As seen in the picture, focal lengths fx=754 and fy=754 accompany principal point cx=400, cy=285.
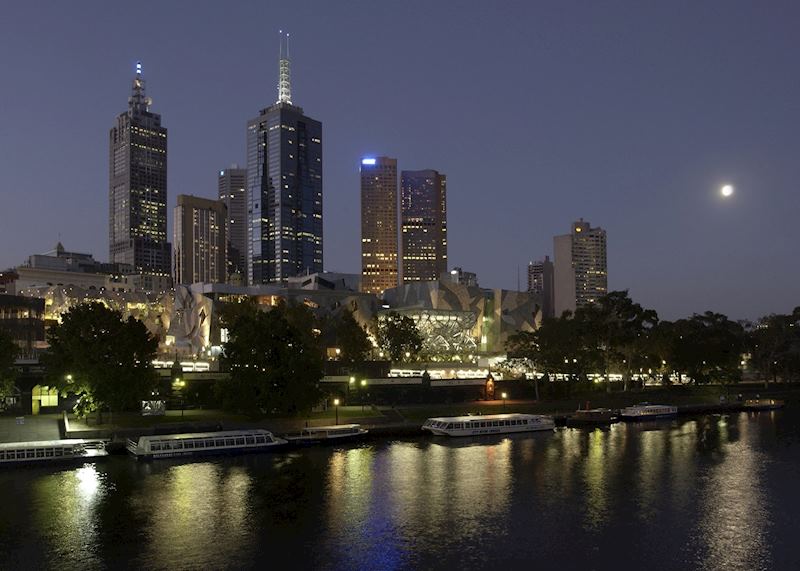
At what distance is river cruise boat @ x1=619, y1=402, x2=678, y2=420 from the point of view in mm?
122312

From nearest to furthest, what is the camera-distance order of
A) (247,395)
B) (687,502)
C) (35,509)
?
(35,509)
(687,502)
(247,395)

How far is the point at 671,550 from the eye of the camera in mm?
45906

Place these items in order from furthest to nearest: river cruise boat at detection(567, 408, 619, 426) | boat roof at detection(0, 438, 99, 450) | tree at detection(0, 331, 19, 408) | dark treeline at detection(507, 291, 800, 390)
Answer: dark treeline at detection(507, 291, 800, 390) → river cruise boat at detection(567, 408, 619, 426) → tree at detection(0, 331, 19, 408) → boat roof at detection(0, 438, 99, 450)

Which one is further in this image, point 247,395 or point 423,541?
point 247,395

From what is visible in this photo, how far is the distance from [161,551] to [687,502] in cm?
3906

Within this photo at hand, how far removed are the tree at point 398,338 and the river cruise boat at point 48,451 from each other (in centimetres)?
9831

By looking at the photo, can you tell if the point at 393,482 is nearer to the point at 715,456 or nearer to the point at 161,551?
the point at 161,551

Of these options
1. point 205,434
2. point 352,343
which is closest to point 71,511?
point 205,434

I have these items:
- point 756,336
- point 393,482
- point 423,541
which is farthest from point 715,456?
point 756,336

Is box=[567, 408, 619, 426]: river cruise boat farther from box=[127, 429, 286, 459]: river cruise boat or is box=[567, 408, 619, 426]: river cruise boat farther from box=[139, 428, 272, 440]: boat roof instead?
box=[139, 428, 272, 440]: boat roof

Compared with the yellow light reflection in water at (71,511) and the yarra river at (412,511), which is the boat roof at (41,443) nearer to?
the yarra river at (412,511)

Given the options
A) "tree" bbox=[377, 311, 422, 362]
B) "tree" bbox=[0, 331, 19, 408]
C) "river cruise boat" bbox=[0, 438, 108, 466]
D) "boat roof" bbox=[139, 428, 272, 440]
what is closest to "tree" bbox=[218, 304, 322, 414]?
"boat roof" bbox=[139, 428, 272, 440]

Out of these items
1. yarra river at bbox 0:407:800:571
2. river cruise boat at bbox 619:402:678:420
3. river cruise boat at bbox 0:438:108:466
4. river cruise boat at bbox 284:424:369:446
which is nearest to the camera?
yarra river at bbox 0:407:800:571

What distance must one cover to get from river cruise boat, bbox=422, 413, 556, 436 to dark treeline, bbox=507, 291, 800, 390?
33.6 m
